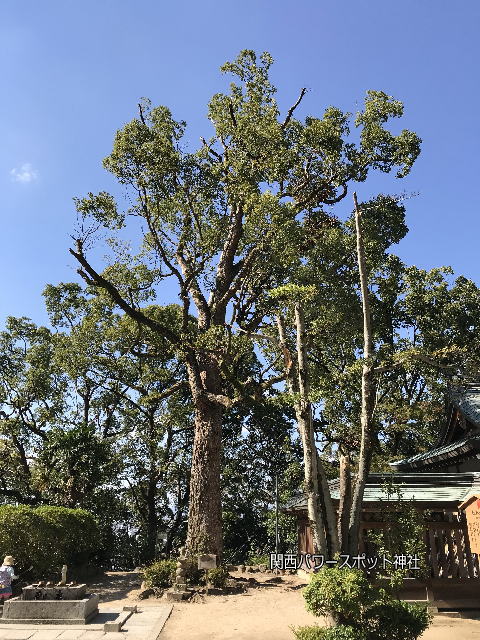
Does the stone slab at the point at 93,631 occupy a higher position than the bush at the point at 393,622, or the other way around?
the bush at the point at 393,622

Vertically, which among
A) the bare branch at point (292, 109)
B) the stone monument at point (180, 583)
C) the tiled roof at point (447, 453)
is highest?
the bare branch at point (292, 109)

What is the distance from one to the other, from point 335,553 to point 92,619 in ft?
20.2

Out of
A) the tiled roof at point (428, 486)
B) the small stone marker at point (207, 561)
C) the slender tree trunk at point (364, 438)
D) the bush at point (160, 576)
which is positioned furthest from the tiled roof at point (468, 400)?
the bush at point (160, 576)

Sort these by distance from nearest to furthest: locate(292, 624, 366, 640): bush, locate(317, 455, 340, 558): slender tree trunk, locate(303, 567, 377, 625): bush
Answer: locate(292, 624, 366, 640): bush
locate(303, 567, 377, 625): bush
locate(317, 455, 340, 558): slender tree trunk

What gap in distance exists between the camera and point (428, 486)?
12.3 metres

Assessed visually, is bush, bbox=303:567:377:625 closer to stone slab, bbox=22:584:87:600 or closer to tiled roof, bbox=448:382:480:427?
stone slab, bbox=22:584:87:600

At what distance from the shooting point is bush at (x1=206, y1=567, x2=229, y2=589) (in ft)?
42.9

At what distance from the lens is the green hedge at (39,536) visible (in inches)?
555

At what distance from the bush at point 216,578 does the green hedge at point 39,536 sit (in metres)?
5.48

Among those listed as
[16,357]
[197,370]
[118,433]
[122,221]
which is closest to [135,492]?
[118,433]

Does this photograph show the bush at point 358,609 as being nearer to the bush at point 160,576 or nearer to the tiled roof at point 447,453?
the tiled roof at point 447,453

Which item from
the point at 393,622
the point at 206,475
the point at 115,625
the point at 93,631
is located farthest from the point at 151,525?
the point at 393,622

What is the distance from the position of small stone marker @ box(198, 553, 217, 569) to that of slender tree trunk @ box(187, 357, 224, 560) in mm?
307

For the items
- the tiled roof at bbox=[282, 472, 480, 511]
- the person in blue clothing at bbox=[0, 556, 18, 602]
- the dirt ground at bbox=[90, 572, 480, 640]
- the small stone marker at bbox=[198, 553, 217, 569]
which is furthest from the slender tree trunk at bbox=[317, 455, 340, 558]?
the person in blue clothing at bbox=[0, 556, 18, 602]
